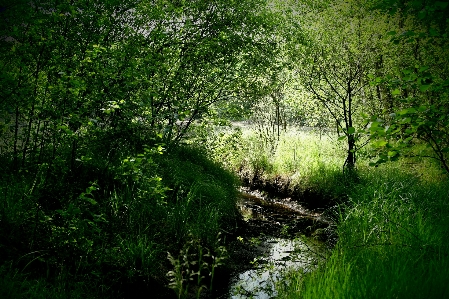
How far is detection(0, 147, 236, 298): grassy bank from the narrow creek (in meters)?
0.84

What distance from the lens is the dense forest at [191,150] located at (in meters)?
3.99

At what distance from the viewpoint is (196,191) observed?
307 inches

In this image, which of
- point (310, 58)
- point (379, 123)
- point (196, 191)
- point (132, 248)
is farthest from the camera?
point (310, 58)

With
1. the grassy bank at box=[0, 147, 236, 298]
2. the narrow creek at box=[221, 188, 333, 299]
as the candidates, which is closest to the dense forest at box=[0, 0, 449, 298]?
the grassy bank at box=[0, 147, 236, 298]

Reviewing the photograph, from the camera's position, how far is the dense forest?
Answer: 399 centimetres

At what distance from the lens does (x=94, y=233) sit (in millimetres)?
5191

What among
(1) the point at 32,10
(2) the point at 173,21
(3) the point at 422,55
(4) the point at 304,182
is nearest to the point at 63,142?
(1) the point at 32,10

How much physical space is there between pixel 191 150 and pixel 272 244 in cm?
396

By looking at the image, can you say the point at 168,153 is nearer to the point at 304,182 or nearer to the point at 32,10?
the point at 32,10

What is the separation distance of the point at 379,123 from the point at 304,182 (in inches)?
358

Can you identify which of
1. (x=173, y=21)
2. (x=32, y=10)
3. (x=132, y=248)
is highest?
(x=173, y=21)

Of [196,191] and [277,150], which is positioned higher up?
[277,150]

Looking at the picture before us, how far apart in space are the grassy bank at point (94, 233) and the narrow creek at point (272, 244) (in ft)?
2.75

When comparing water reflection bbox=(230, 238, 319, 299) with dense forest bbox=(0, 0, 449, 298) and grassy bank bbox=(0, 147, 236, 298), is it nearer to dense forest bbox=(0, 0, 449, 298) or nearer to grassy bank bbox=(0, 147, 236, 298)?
dense forest bbox=(0, 0, 449, 298)
